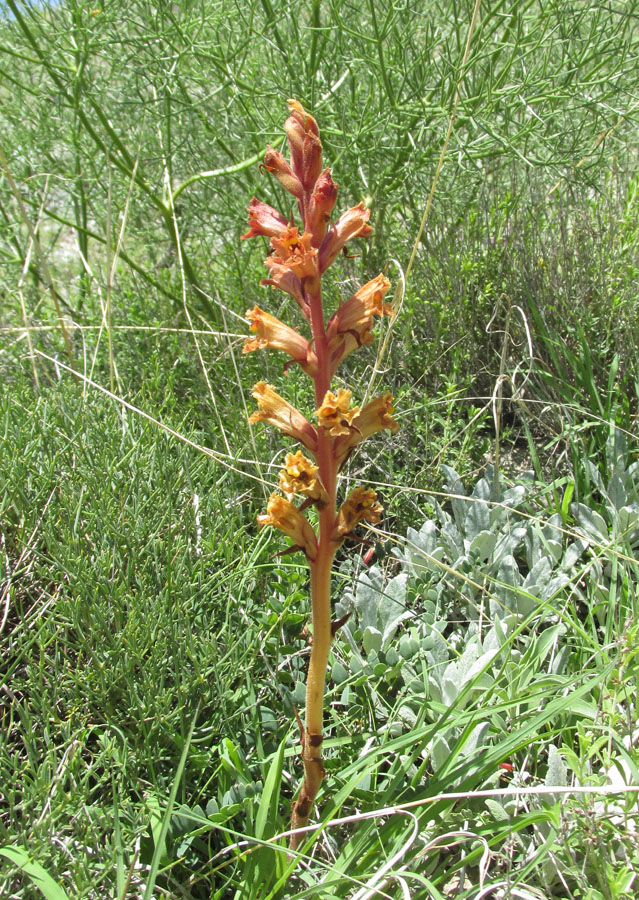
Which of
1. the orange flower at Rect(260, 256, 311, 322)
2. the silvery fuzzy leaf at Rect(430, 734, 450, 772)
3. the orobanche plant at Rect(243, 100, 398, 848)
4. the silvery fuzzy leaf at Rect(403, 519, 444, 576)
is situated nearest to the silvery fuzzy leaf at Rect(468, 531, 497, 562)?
the silvery fuzzy leaf at Rect(403, 519, 444, 576)

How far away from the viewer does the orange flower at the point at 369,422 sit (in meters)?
1.39

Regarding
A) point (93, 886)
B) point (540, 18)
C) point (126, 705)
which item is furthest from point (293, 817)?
point (540, 18)

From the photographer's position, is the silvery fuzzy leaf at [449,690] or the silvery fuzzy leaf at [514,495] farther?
the silvery fuzzy leaf at [514,495]

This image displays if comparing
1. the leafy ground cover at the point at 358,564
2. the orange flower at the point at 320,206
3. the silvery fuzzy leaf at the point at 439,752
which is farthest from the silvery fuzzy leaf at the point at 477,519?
the orange flower at the point at 320,206

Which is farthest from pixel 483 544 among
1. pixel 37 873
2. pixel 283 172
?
pixel 37 873

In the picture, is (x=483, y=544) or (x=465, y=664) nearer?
(x=465, y=664)

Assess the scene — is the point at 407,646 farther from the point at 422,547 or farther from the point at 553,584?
the point at 553,584

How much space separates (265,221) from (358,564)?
1302mm

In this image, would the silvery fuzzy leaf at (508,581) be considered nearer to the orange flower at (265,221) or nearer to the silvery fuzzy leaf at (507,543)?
the silvery fuzzy leaf at (507,543)

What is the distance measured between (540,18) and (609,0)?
423 mm

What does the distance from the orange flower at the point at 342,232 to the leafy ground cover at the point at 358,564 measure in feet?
3.09

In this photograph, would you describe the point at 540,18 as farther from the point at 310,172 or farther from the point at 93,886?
the point at 93,886

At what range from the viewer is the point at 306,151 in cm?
139

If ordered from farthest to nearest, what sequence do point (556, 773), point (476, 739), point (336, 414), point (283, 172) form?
1. point (476, 739)
2. point (556, 773)
3. point (283, 172)
4. point (336, 414)
